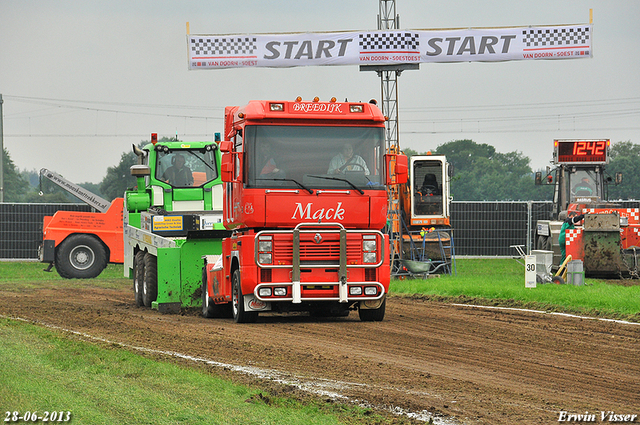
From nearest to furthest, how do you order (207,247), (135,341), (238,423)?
1. (238,423)
2. (135,341)
3. (207,247)

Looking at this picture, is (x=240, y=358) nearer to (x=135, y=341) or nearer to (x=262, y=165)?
(x=135, y=341)

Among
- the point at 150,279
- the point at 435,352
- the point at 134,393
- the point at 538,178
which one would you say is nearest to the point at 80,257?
the point at 150,279

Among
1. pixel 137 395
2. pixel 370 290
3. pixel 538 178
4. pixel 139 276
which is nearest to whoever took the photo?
pixel 137 395

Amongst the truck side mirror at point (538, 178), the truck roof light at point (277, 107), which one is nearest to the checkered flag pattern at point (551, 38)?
the truck side mirror at point (538, 178)

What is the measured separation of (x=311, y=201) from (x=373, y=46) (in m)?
16.1

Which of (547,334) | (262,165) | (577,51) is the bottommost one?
(547,334)

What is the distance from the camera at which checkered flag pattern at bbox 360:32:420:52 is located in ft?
91.9

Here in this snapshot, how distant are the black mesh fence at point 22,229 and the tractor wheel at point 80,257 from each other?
7848 millimetres

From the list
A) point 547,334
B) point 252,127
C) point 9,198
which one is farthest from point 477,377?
point 9,198

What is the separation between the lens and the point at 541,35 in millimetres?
28047

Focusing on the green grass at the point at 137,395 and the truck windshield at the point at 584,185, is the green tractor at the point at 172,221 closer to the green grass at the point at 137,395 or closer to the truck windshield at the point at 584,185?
the green grass at the point at 137,395

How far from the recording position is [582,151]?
27.3m

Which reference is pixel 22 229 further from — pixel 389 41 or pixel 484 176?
pixel 484 176

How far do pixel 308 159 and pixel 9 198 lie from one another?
106 m
